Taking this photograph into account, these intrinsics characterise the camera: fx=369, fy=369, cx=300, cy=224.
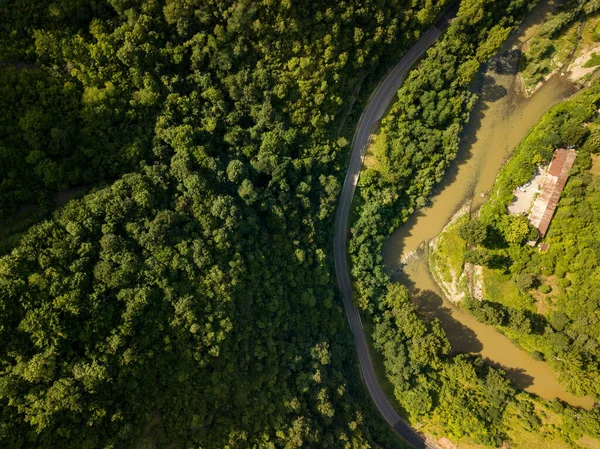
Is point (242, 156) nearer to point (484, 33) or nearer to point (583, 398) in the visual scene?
point (484, 33)

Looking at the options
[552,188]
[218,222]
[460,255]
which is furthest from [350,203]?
[552,188]

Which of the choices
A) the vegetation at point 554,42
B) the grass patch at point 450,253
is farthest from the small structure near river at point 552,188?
the vegetation at point 554,42

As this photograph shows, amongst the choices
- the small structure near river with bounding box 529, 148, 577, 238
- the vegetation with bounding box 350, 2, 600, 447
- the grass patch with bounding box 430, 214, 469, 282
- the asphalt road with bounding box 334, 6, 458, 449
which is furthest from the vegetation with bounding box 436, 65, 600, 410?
the asphalt road with bounding box 334, 6, 458, 449

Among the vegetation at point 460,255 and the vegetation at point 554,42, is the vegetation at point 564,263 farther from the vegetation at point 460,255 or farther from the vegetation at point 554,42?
the vegetation at point 554,42

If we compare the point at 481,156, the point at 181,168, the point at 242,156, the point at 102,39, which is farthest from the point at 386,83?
the point at 102,39

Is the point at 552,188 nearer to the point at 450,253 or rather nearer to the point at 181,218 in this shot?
the point at 450,253

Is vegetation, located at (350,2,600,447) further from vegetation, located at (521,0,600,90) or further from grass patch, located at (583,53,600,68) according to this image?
grass patch, located at (583,53,600,68)
